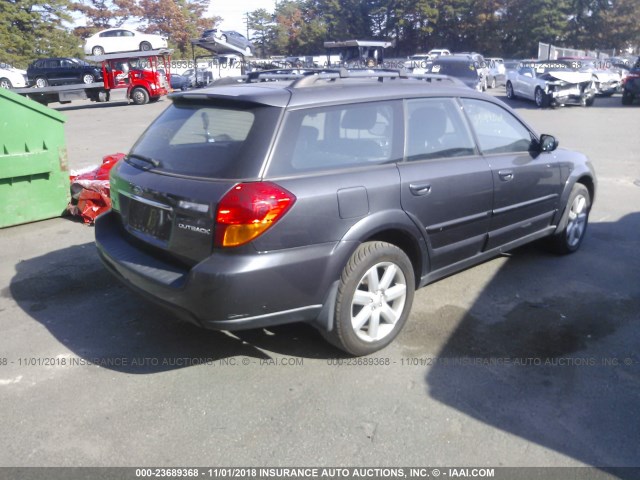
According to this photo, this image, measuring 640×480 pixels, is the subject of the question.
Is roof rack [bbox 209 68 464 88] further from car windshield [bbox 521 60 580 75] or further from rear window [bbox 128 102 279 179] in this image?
car windshield [bbox 521 60 580 75]

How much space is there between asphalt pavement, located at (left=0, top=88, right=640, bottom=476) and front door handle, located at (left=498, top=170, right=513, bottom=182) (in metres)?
0.95

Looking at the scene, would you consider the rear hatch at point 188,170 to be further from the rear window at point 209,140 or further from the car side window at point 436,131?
the car side window at point 436,131

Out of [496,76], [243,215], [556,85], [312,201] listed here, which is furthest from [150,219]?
[496,76]

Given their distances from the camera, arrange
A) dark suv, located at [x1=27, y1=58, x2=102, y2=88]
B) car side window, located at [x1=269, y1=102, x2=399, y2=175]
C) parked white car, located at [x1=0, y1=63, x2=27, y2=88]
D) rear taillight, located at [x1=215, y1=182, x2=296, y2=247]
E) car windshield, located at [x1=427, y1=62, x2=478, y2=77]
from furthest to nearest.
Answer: parked white car, located at [x1=0, y1=63, x2=27, y2=88] < dark suv, located at [x1=27, y1=58, x2=102, y2=88] < car windshield, located at [x1=427, y1=62, x2=478, y2=77] < car side window, located at [x1=269, y1=102, x2=399, y2=175] < rear taillight, located at [x1=215, y1=182, x2=296, y2=247]

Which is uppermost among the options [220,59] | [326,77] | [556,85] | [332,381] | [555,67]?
[326,77]

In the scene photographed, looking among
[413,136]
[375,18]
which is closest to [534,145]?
[413,136]

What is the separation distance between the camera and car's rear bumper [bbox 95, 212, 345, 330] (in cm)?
308

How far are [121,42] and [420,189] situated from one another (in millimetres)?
33839

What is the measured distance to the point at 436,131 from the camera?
13.5 ft

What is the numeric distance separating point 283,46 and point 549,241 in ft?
250

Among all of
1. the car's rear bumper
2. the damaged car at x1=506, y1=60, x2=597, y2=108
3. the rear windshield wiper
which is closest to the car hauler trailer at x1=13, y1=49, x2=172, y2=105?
the damaged car at x1=506, y1=60, x2=597, y2=108

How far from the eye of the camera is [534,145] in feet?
16.2

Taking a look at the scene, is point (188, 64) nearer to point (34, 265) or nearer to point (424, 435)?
point (34, 265)

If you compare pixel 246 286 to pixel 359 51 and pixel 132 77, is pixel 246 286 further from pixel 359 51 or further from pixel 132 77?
pixel 359 51
